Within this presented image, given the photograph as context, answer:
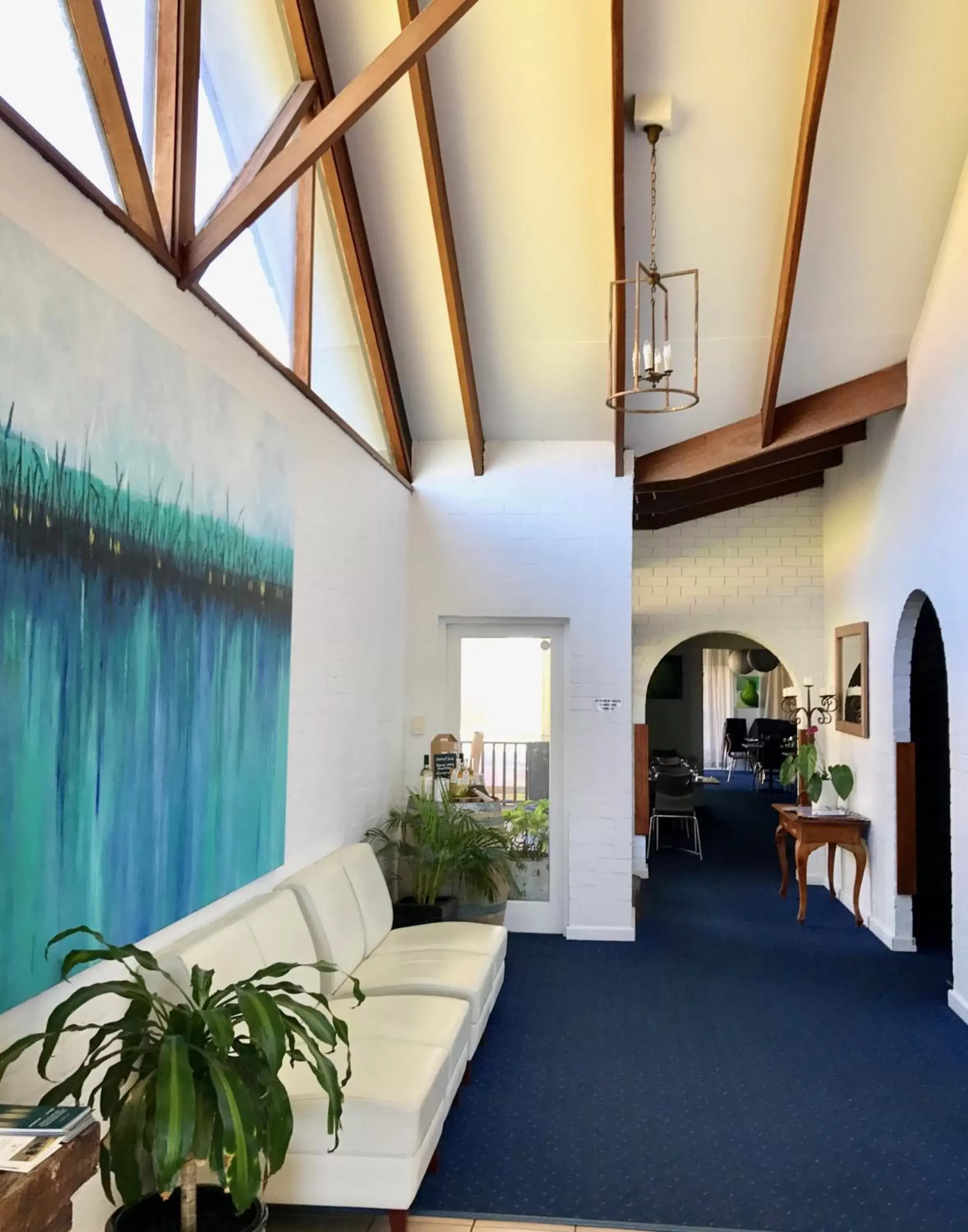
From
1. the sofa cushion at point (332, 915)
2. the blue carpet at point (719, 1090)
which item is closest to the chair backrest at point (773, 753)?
the blue carpet at point (719, 1090)

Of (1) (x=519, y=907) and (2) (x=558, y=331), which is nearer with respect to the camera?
(2) (x=558, y=331)

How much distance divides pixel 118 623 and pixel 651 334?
275 centimetres

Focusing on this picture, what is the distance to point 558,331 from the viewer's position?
5.88 meters

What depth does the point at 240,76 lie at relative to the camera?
393cm

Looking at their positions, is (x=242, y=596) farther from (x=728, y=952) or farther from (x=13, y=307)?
(x=728, y=952)

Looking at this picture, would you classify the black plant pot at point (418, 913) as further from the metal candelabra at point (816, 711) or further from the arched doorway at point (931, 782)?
the metal candelabra at point (816, 711)

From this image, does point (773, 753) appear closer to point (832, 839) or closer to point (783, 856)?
point (783, 856)

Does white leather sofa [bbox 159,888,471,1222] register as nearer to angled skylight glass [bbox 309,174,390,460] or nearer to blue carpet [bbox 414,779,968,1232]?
blue carpet [bbox 414,779,968,1232]

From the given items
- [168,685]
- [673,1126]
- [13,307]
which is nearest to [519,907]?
[673,1126]

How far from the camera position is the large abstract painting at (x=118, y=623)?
232 centimetres

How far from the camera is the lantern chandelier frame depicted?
3922mm

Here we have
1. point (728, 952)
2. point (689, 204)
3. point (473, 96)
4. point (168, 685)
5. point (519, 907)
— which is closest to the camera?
point (168, 685)

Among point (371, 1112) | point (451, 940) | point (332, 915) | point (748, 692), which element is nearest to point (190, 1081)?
point (371, 1112)

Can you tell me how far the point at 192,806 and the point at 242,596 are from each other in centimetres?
80
